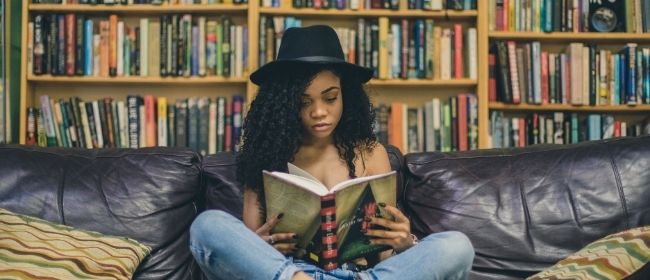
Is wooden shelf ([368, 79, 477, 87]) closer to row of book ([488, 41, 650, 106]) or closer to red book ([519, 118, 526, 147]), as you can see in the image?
row of book ([488, 41, 650, 106])

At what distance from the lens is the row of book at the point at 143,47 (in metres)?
2.94

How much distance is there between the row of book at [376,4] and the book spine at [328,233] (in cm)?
169

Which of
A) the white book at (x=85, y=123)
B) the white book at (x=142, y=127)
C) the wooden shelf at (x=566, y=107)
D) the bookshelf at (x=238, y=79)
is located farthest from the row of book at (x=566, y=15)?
the white book at (x=85, y=123)

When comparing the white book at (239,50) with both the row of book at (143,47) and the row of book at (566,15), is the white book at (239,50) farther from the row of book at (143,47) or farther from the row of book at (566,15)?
the row of book at (566,15)

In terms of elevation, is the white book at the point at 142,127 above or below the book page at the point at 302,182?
above

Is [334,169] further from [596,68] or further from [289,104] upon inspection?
[596,68]

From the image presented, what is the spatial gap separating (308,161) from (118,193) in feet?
1.68

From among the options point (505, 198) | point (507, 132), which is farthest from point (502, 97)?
point (505, 198)

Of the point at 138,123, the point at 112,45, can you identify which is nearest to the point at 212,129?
the point at 138,123

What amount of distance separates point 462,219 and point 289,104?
550mm

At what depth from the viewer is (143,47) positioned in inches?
117

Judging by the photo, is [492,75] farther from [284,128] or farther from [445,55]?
[284,128]

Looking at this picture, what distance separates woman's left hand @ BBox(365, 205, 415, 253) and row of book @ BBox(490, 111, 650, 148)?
1571 millimetres

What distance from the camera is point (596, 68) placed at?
9.84 ft
